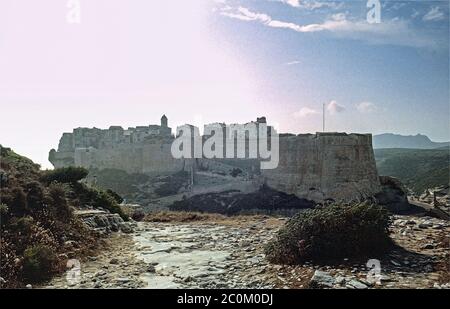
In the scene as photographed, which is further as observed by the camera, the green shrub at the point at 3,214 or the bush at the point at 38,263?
the green shrub at the point at 3,214

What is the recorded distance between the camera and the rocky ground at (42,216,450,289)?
226 inches

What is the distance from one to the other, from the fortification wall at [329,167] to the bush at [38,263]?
21.4m

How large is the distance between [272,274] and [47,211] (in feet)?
19.6

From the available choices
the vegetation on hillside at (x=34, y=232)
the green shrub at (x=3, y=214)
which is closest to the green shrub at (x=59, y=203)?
the vegetation on hillside at (x=34, y=232)

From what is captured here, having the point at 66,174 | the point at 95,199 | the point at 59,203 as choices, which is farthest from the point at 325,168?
the point at 59,203

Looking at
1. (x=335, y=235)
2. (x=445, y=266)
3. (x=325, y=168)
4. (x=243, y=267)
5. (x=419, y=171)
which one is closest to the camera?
(x=445, y=266)

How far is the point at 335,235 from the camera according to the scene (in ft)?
22.4

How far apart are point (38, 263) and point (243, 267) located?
354 centimetres

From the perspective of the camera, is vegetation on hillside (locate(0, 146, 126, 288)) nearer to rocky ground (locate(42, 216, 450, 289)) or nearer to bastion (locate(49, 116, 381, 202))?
rocky ground (locate(42, 216, 450, 289))

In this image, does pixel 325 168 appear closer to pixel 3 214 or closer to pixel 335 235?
pixel 335 235

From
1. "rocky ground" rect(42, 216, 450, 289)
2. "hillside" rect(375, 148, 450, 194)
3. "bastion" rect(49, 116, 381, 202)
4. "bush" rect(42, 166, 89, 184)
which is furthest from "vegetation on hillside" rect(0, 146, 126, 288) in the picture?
"hillside" rect(375, 148, 450, 194)

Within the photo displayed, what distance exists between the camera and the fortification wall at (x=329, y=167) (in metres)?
27.7

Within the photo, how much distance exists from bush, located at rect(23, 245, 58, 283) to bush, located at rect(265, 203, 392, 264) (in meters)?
3.92

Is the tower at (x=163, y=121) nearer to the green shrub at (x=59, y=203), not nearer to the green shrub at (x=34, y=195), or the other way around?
the green shrub at (x=59, y=203)
